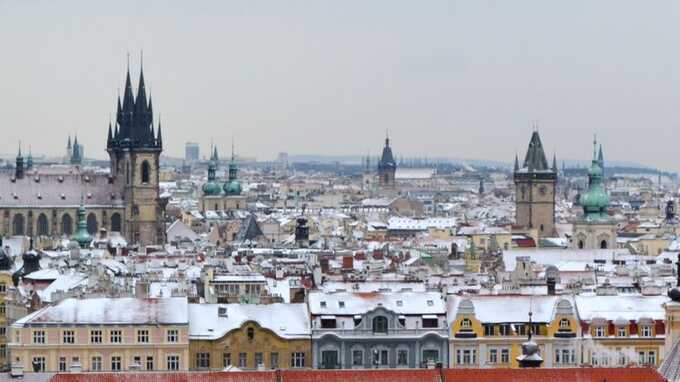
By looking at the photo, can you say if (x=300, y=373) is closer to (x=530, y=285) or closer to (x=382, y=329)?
(x=382, y=329)

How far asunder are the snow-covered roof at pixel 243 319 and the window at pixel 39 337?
504 cm

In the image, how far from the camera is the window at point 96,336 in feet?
276

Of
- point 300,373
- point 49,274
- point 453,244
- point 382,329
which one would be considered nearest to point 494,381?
point 300,373

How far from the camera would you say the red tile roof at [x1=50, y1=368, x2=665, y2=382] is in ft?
208

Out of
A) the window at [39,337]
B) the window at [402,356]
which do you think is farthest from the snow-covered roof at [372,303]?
the window at [39,337]

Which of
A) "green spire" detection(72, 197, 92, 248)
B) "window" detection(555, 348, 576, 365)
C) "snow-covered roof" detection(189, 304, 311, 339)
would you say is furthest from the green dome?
"window" detection(555, 348, 576, 365)

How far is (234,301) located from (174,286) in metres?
8.58

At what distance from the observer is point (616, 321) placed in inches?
3391

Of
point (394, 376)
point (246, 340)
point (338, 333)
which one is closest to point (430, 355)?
point (338, 333)

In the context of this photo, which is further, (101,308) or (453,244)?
(453,244)

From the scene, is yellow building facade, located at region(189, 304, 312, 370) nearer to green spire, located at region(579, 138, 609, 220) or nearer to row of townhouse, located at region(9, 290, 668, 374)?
row of townhouse, located at region(9, 290, 668, 374)

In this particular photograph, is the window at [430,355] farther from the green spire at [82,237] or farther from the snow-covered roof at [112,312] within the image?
→ the green spire at [82,237]

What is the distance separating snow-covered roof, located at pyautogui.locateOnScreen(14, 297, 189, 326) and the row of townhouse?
0.03 meters

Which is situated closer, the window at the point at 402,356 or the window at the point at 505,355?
the window at the point at 505,355
